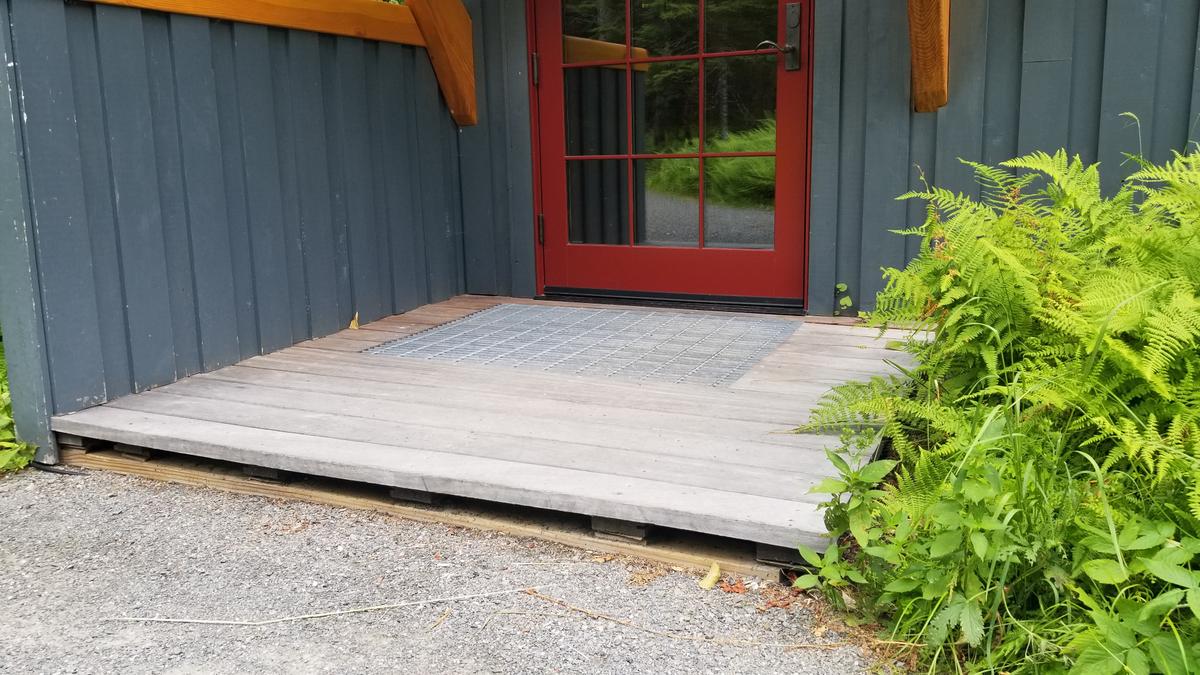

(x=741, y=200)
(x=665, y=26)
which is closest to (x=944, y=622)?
(x=741, y=200)

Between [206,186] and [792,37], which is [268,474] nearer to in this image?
[206,186]

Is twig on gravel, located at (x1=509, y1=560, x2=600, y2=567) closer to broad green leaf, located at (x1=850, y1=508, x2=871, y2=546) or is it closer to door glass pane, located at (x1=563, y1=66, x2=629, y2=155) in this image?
broad green leaf, located at (x1=850, y1=508, x2=871, y2=546)

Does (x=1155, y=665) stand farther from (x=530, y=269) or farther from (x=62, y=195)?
(x=530, y=269)

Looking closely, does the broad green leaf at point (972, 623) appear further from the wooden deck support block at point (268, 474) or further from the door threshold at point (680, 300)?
the door threshold at point (680, 300)

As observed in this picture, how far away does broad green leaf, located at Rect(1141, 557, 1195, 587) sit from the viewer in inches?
51.5

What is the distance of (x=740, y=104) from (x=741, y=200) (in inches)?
15.3

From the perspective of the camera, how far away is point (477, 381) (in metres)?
3.07

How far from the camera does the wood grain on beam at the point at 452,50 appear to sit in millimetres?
4285

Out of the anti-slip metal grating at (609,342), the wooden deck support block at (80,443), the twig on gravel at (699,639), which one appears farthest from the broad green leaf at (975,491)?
the wooden deck support block at (80,443)

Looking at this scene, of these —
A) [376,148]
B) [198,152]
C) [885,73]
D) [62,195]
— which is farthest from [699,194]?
[62,195]

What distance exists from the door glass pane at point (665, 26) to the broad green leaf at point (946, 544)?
2.92 metres

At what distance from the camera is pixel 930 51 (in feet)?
11.4

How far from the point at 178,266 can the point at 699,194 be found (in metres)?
2.05

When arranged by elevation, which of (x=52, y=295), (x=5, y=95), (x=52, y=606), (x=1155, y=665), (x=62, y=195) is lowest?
(x=52, y=606)
